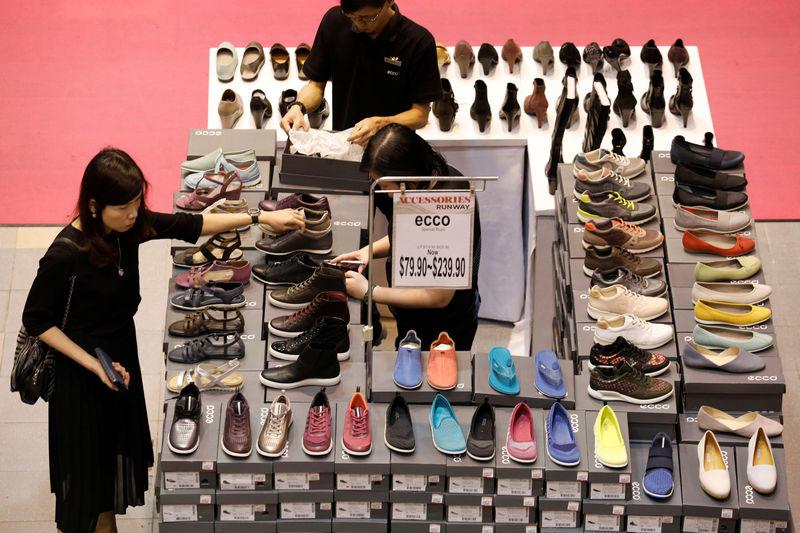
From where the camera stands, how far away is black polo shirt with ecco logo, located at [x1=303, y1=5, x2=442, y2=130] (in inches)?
203

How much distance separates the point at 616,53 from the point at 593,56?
0.14 m

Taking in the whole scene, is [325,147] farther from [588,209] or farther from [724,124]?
[724,124]

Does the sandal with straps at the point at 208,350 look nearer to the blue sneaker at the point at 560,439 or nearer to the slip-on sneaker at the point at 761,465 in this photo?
the blue sneaker at the point at 560,439

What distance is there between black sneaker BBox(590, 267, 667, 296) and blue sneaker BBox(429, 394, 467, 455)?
1092 mm

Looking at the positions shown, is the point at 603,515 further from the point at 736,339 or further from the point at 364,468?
the point at 736,339

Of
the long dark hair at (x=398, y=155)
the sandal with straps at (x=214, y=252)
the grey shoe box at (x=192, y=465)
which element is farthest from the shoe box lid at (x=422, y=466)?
the sandal with straps at (x=214, y=252)


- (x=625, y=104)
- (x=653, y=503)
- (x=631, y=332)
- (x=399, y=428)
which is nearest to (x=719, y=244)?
(x=631, y=332)

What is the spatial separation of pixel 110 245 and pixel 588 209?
2.22 metres

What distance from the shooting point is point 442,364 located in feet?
13.9

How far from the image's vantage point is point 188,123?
7.48m

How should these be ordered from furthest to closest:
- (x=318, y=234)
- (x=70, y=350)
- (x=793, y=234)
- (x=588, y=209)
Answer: (x=793, y=234)
(x=588, y=209)
(x=318, y=234)
(x=70, y=350)

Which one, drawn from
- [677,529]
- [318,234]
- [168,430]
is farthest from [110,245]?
[677,529]

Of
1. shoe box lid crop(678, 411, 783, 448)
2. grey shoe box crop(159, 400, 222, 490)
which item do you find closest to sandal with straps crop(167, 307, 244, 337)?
grey shoe box crop(159, 400, 222, 490)

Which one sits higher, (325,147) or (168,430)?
(325,147)
